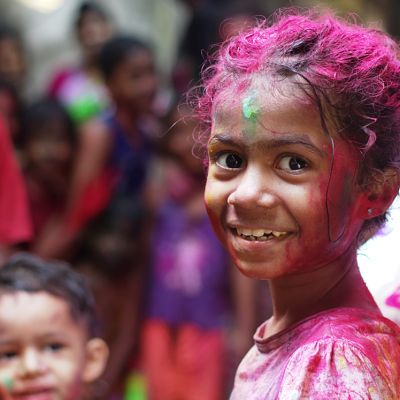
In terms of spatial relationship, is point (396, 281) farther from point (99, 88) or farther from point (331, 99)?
point (99, 88)

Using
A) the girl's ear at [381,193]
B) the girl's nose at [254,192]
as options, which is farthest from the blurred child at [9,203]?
the girl's ear at [381,193]

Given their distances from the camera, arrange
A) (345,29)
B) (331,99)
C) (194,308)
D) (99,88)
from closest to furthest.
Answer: (331,99)
(345,29)
(194,308)
(99,88)

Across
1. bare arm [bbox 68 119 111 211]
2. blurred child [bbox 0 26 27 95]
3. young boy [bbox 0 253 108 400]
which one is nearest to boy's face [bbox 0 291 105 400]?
young boy [bbox 0 253 108 400]

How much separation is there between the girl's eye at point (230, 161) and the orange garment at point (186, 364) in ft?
7.27

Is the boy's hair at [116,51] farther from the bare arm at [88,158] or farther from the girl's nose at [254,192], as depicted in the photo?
the girl's nose at [254,192]

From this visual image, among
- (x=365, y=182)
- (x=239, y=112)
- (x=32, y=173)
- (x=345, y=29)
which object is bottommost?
(x=365, y=182)

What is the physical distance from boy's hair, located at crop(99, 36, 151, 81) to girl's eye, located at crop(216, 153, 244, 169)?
284cm

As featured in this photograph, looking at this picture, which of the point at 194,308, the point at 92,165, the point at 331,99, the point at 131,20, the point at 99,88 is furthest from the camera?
the point at 131,20

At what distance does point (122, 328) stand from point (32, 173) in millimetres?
1108

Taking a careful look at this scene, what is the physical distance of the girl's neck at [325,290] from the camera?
1358 millimetres

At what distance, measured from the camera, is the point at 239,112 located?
51.7 inches

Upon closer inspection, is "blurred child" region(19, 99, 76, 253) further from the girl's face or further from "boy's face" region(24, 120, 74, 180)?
the girl's face

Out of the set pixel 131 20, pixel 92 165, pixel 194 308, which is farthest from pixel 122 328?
pixel 131 20

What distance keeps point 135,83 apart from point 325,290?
2.91 m
